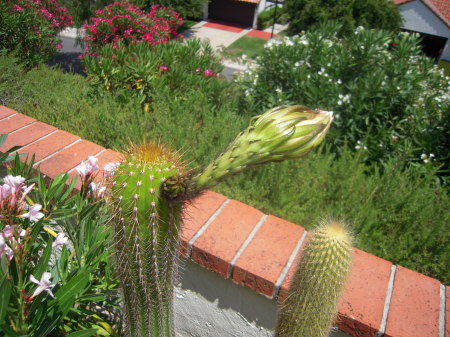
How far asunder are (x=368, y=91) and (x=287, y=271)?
9.44 feet

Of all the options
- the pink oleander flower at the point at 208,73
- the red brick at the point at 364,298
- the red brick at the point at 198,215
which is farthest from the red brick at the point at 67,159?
the pink oleander flower at the point at 208,73

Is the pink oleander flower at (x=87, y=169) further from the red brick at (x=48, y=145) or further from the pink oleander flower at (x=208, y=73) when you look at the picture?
the pink oleander flower at (x=208, y=73)

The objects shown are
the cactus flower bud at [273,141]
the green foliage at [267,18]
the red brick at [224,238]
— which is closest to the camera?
the cactus flower bud at [273,141]

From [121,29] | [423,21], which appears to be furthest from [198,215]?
[423,21]

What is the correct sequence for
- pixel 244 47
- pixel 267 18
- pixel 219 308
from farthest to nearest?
pixel 267 18 → pixel 244 47 → pixel 219 308

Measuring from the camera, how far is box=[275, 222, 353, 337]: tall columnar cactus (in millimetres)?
1153

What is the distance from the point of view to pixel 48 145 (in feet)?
7.37

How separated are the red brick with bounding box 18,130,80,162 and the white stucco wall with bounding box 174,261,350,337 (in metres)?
1.11

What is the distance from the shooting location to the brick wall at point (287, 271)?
1.49m

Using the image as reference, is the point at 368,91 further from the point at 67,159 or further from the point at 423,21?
the point at 423,21

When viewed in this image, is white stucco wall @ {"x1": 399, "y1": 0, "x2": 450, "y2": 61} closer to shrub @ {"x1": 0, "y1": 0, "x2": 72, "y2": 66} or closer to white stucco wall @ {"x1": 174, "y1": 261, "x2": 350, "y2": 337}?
shrub @ {"x1": 0, "y1": 0, "x2": 72, "y2": 66}

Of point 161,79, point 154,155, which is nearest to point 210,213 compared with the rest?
point 154,155

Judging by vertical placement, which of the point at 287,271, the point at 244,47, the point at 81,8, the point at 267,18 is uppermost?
the point at 287,271

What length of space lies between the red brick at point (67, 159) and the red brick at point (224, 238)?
3.04ft
